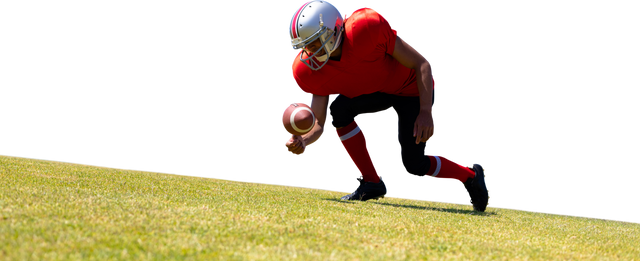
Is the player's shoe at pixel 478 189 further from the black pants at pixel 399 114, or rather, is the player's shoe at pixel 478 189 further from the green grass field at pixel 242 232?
the green grass field at pixel 242 232

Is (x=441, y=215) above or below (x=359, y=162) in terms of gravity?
below

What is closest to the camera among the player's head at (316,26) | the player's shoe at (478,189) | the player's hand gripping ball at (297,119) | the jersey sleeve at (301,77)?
the player's head at (316,26)

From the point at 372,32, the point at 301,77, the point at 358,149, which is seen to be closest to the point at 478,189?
the point at 358,149

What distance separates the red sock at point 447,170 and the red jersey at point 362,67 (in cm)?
69

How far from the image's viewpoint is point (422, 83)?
15.0ft

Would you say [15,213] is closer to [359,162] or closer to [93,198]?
[93,198]

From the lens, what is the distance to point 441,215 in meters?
4.23

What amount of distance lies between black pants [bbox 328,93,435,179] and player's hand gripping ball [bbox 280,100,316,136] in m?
0.70

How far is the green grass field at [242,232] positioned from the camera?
2.08 metres

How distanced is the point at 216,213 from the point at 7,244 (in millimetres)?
1311

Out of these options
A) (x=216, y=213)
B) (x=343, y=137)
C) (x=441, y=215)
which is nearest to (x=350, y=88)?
(x=343, y=137)

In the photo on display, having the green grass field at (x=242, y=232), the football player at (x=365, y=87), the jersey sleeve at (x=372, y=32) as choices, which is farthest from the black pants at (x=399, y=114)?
the green grass field at (x=242, y=232)

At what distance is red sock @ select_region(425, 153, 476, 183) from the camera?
4.99m

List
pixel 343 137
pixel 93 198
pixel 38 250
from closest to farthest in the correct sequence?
1. pixel 38 250
2. pixel 93 198
3. pixel 343 137
